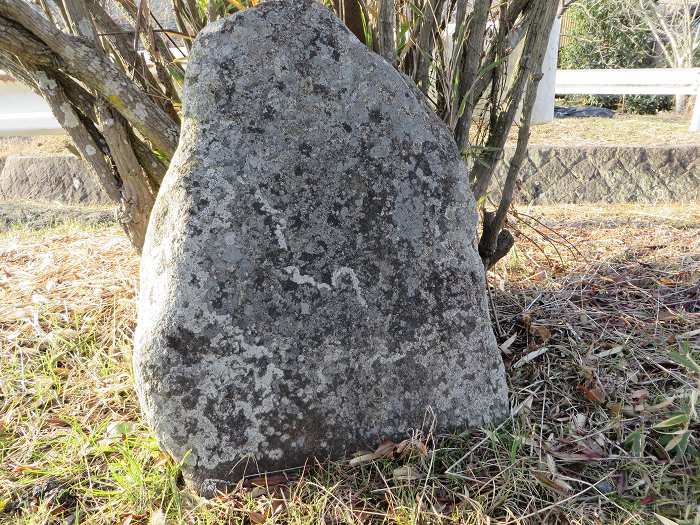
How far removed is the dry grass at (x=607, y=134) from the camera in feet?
15.8

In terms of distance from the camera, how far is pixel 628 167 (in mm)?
4547

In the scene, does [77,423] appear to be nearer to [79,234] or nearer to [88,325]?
[88,325]

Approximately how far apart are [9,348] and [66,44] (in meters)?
1.26

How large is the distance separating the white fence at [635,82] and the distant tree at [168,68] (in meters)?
4.35

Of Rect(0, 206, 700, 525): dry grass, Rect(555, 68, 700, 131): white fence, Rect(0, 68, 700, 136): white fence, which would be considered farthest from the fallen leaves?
Rect(555, 68, 700, 131): white fence

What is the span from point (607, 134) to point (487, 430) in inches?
171

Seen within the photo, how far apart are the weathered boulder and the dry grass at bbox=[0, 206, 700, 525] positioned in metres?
0.11

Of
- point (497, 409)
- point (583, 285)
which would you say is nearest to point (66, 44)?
point (497, 409)

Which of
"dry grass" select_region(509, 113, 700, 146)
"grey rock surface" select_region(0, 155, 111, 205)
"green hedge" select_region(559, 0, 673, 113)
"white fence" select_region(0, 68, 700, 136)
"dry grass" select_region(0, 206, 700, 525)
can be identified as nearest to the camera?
"dry grass" select_region(0, 206, 700, 525)

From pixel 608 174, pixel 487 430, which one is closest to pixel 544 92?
pixel 608 174

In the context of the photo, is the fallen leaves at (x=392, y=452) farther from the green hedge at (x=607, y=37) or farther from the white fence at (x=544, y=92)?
the green hedge at (x=607, y=37)

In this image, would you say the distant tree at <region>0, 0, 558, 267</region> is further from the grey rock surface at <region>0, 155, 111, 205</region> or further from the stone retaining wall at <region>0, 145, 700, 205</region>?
the grey rock surface at <region>0, 155, 111, 205</region>

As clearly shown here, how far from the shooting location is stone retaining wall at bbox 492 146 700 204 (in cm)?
450

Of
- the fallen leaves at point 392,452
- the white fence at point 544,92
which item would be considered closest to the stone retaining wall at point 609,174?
the white fence at point 544,92
